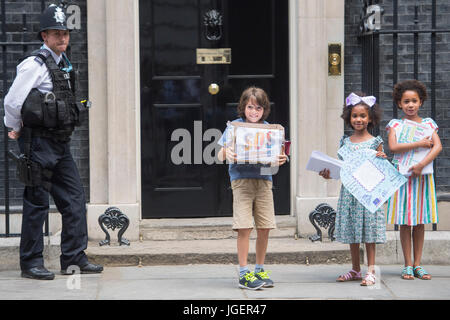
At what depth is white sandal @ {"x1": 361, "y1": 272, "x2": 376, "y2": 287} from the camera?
6352 mm

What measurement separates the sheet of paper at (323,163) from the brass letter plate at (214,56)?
7.28ft

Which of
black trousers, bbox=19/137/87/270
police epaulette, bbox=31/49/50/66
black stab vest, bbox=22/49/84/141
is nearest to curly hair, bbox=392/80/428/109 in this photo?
black stab vest, bbox=22/49/84/141

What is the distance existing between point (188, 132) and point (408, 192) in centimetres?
232

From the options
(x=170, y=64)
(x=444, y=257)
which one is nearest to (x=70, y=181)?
(x=170, y=64)

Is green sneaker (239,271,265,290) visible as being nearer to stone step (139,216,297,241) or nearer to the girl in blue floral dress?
the girl in blue floral dress

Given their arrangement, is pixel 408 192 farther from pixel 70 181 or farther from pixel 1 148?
pixel 1 148

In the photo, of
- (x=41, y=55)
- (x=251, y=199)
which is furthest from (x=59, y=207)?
(x=251, y=199)

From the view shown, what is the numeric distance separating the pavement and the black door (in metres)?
1.17

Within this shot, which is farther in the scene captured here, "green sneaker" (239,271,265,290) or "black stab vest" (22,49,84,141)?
"black stab vest" (22,49,84,141)

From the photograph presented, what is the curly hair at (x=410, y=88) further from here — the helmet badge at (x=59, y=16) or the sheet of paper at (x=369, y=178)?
the helmet badge at (x=59, y=16)

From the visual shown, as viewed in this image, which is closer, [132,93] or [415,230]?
[415,230]

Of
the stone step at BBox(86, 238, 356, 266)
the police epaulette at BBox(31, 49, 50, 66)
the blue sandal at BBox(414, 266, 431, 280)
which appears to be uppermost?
the police epaulette at BBox(31, 49, 50, 66)

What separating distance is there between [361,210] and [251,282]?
98 cm

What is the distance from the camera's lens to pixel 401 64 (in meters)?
8.08
